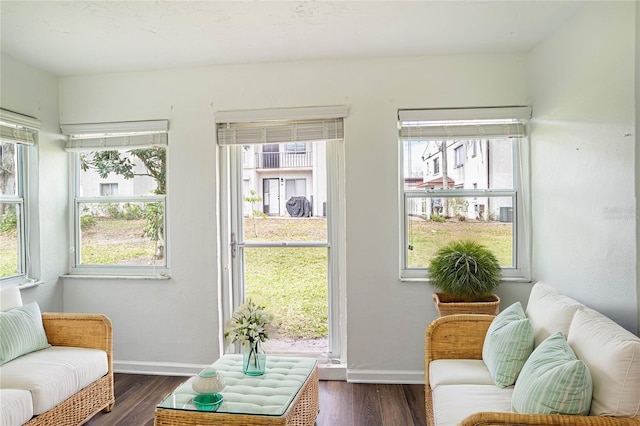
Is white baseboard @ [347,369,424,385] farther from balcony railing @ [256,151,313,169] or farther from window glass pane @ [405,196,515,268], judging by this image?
balcony railing @ [256,151,313,169]

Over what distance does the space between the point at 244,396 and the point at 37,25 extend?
2.55 metres

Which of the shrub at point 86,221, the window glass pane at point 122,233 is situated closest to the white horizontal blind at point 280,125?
the window glass pane at point 122,233

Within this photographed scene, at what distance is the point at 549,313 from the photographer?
83.3 inches

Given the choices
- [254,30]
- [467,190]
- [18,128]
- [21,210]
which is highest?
[254,30]

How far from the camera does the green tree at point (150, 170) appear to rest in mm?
3553

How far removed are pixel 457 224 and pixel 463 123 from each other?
792 mm

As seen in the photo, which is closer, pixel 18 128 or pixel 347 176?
pixel 18 128

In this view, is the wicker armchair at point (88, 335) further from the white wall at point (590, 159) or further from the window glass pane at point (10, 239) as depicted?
the white wall at point (590, 159)

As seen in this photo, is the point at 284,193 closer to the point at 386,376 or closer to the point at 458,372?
the point at 386,376

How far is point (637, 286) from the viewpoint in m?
2.02

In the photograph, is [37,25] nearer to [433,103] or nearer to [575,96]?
[433,103]

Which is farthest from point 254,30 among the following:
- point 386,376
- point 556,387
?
point 386,376

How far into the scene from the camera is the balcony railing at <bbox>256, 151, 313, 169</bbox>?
3.44 meters

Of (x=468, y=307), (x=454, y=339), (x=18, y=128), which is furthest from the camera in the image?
(x=18, y=128)
